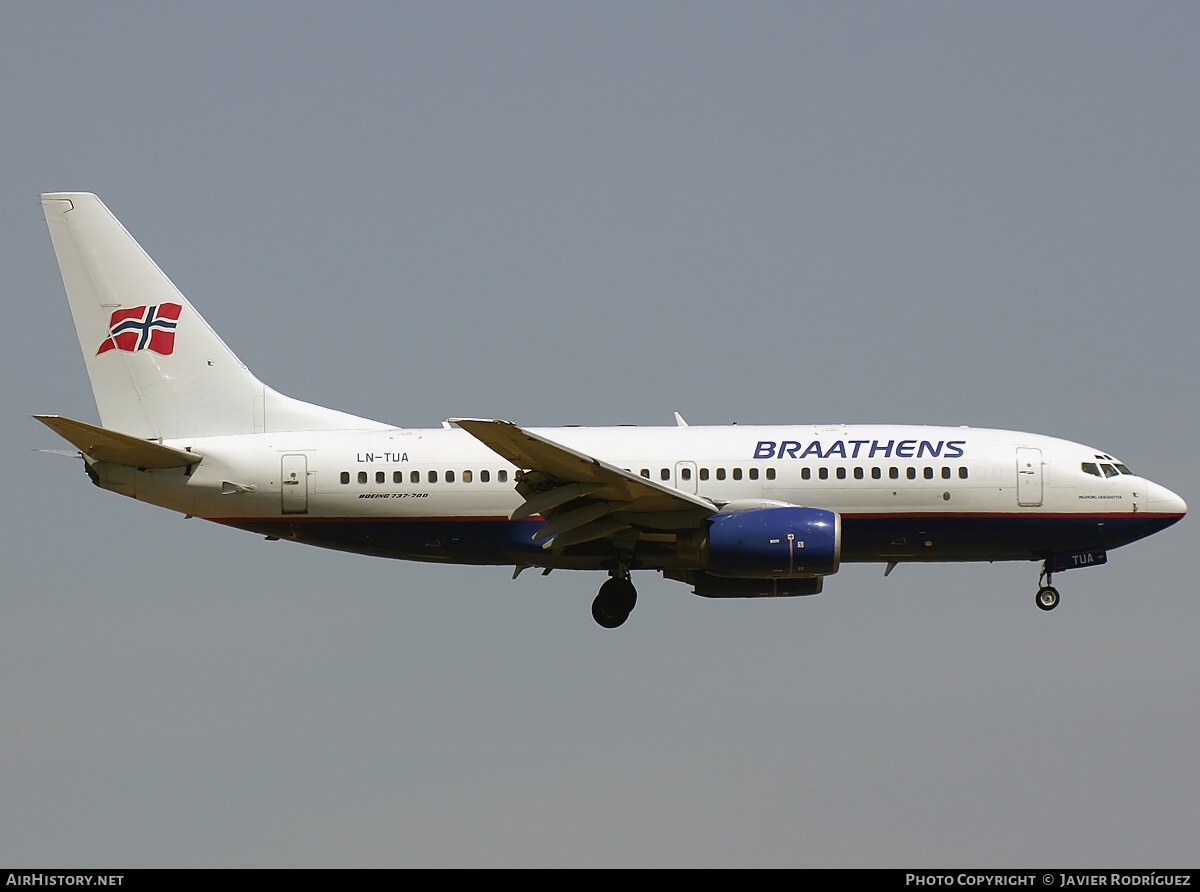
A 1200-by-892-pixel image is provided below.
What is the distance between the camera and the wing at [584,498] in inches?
1400

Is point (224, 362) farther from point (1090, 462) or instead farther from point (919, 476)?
point (1090, 462)

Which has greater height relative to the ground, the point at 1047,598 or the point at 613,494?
the point at 613,494

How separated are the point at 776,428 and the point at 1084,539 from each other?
7738mm

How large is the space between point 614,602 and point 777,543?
4.75 m

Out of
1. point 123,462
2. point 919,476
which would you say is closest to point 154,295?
point 123,462

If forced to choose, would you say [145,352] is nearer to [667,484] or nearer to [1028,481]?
[667,484]

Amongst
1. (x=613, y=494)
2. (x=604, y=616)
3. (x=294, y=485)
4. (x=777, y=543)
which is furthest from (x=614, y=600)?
(x=294, y=485)

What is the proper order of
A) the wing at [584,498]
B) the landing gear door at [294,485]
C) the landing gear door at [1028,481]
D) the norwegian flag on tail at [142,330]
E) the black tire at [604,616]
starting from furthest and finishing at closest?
the norwegian flag on tail at [142,330] < the black tire at [604,616] < the landing gear door at [1028,481] < the landing gear door at [294,485] < the wing at [584,498]

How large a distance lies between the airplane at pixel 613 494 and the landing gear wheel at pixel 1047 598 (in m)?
0.28

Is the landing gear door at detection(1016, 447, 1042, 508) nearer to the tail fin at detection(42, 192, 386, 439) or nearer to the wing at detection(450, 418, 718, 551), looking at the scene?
the wing at detection(450, 418, 718, 551)

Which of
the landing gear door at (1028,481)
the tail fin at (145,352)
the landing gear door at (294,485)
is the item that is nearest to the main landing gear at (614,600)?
the tail fin at (145,352)

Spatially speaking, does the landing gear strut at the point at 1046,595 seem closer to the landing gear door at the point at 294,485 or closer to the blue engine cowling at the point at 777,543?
the blue engine cowling at the point at 777,543

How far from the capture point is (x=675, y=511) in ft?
123

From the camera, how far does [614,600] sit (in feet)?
128
